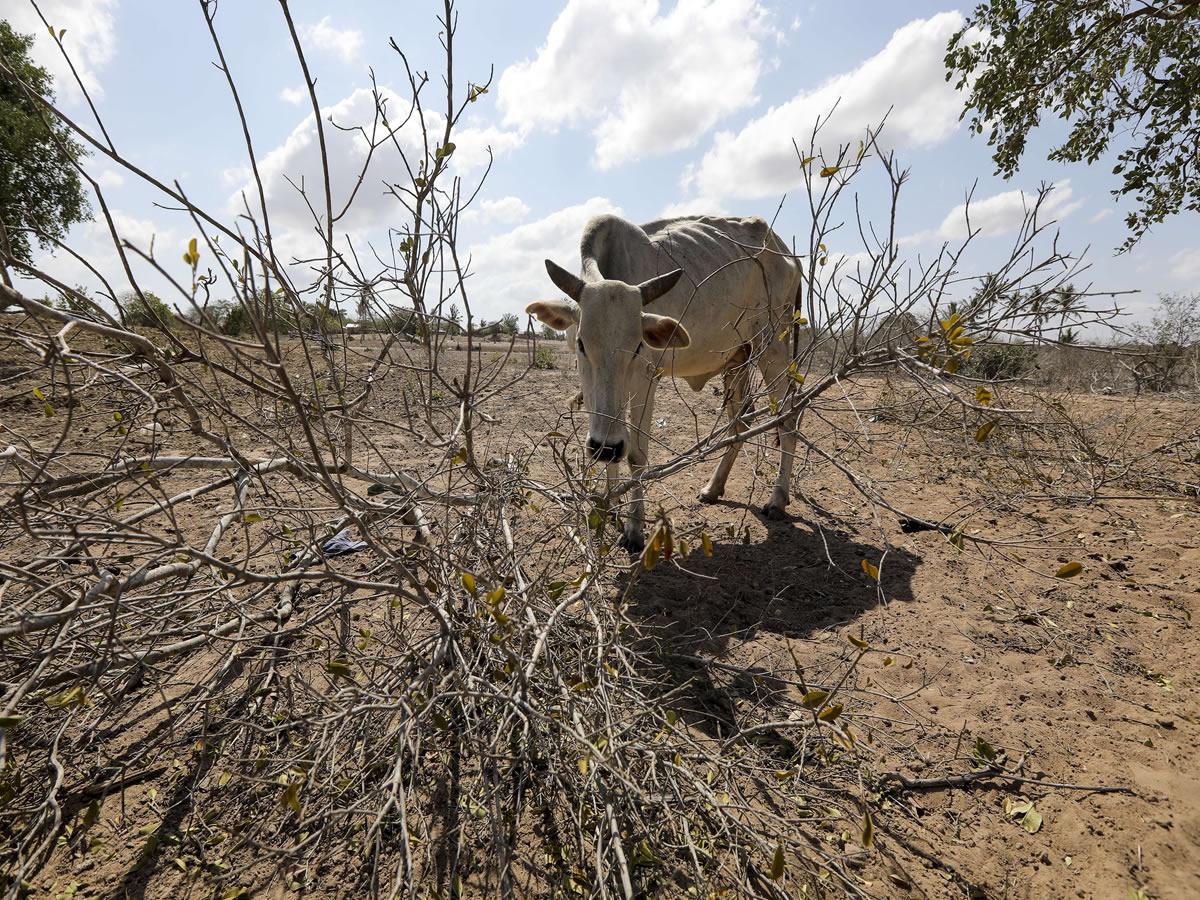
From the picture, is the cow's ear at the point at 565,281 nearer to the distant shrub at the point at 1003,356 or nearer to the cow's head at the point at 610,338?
the cow's head at the point at 610,338

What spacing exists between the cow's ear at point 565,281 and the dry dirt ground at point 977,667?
101 cm

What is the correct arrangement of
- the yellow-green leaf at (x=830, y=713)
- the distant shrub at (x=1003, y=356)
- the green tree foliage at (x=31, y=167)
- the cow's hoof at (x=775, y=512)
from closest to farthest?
the yellow-green leaf at (x=830, y=713) → the distant shrub at (x=1003, y=356) → the cow's hoof at (x=775, y=512) → the green tree foliage at (x=31, y=167)

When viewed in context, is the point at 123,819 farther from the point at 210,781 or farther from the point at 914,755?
the point at 914,755

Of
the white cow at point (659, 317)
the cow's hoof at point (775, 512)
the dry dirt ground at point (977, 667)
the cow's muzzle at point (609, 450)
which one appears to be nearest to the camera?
the dry dirt ground at point (977, 667)

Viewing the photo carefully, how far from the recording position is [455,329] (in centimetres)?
270

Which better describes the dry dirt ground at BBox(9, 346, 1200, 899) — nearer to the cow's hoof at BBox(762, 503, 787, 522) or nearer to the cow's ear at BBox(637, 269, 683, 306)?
the cow's hoof at BBox(762, 503, 787, 522)

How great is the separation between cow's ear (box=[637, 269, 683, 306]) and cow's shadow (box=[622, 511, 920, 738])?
1711 mm

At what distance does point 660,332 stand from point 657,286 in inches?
14.1

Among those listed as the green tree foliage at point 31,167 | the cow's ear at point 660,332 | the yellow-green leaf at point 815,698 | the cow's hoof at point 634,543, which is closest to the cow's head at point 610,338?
the cow's ear at point 660,332

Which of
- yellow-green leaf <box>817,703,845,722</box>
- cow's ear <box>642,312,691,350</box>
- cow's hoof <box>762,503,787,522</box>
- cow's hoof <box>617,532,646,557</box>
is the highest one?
cow's ear <box>642,312,691,350</box>

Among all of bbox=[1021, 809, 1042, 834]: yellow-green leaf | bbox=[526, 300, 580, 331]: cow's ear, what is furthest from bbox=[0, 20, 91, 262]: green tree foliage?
bbox=[1021, 809, 1042, 834]: yellow-green leaf

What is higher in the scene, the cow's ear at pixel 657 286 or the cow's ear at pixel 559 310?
the cow's ear at pixel 657 286

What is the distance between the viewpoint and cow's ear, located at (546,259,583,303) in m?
3.56

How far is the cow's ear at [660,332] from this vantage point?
3.33 meters
